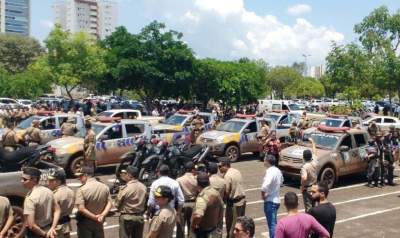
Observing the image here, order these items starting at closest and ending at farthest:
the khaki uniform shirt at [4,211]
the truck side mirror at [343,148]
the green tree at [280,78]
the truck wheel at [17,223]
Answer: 1. the khaki uniform shirt at [4,211]
2. the truck wheel at [17,223]
3. the truck side mirror at [343,148]
4. the green tree at [280,78]

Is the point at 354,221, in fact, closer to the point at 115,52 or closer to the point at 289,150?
the point at 289,150

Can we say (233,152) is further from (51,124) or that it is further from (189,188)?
(189,188)

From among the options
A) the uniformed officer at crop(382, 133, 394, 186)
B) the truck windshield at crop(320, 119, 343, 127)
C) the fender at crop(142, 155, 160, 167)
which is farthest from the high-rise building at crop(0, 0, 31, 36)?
the fender at crop(142, 155, 160, 167)

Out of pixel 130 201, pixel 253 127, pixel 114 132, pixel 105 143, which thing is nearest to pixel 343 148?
pixel 253 127

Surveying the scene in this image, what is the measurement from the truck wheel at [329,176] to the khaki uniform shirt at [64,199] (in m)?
8.89

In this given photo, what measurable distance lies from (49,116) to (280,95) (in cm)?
8051

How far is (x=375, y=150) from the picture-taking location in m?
15.3

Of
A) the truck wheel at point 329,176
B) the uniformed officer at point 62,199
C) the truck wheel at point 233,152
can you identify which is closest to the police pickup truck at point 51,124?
the truck wheel at point 233,152

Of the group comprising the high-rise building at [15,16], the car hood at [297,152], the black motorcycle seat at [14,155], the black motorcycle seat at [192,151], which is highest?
the high-rise building at [15,16]

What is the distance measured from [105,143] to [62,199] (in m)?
8.94

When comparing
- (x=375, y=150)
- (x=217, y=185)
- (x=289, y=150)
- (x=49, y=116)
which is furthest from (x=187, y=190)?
(x=49, y=116)

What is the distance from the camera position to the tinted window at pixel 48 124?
18.5m

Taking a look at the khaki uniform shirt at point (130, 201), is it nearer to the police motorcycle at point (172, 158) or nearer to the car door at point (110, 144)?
the police motorcycle at point (172, 158)

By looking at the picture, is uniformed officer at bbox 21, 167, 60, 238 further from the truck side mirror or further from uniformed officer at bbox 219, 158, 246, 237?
the truck side mirror
